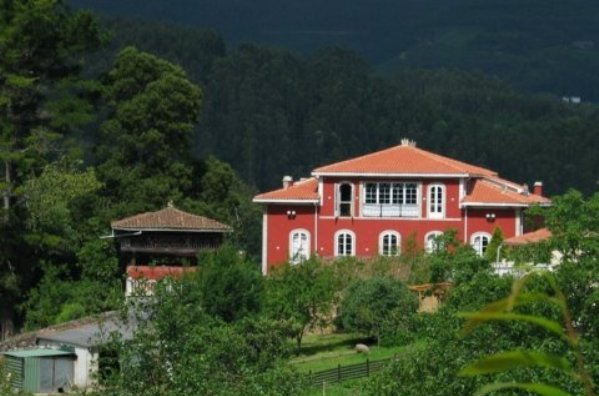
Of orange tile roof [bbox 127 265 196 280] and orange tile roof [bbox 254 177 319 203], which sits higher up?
orange tile roof [bbox 254 177 319 203]

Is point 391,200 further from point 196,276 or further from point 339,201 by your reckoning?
point 196,276

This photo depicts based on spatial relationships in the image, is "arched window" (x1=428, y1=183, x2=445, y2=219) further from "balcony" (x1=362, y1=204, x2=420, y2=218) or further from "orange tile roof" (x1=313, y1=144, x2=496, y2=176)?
"orange tile roof" (x1=313, y1=144, x2=496, y2=176)

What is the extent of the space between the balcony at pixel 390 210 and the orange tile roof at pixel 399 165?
113 centimetres

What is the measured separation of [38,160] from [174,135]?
472 centimetres

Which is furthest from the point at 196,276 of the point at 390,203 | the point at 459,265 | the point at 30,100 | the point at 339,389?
the point at 459,265

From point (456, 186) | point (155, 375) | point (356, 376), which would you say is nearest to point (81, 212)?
point (456, 186)

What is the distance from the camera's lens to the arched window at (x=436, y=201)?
54406 mm

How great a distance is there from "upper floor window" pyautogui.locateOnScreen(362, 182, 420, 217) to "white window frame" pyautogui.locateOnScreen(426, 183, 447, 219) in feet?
1.09

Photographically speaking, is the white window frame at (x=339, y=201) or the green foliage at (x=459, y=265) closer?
the green foliage at (x=459, y=265)

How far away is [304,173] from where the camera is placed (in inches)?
5595

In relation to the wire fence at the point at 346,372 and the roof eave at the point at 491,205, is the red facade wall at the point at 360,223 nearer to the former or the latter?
the roof eave at the point at 491,205

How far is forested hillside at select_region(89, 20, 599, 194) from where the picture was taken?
138750 millimetres

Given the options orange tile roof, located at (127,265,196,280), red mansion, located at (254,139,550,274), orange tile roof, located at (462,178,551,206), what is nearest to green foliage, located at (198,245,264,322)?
orange tile roof, located at (127,265,196,280)

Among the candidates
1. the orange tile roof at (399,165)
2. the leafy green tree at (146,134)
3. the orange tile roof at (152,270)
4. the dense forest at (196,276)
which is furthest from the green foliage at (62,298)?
the orange tile roof at (399,165)
